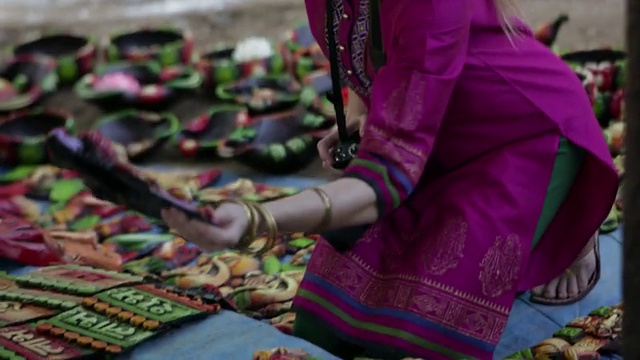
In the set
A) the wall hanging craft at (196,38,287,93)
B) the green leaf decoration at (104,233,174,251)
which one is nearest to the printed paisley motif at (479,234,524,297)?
the green leaf decoration at (104,233,174,251)

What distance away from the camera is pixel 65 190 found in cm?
265

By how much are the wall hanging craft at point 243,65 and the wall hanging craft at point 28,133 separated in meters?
0.48

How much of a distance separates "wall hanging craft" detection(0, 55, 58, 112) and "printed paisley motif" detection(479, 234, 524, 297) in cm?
210

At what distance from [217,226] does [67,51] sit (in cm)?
271

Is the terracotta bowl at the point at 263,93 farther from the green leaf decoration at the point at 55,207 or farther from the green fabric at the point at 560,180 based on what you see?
the green fabric at the point at 560,180

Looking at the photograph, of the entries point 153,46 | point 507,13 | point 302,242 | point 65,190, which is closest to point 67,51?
point 153,46

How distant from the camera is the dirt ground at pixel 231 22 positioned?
353cm

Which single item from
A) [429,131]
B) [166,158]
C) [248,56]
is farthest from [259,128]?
[429,131]

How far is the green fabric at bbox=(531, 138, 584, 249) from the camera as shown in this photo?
5.32 feet

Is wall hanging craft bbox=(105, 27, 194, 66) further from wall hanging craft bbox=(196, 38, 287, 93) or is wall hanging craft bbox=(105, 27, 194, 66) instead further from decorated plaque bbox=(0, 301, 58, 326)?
decorated plaque bbox=(0, 301, 58, 326)

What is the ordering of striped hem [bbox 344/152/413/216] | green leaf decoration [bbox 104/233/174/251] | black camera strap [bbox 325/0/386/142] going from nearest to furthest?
1. striped hem [bbox 344/152/413/216]
2. black camera strap [bbox 325/0/386/142]
3. green leaf decoration [bbox 104/233/174/251]

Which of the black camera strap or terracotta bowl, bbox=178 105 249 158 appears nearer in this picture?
the black camera strap

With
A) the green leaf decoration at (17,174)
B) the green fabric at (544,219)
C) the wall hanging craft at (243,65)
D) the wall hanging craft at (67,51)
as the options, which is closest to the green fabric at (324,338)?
the green fabric at (544,219)

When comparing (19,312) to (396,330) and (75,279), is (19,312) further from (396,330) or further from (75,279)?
(396,330)
